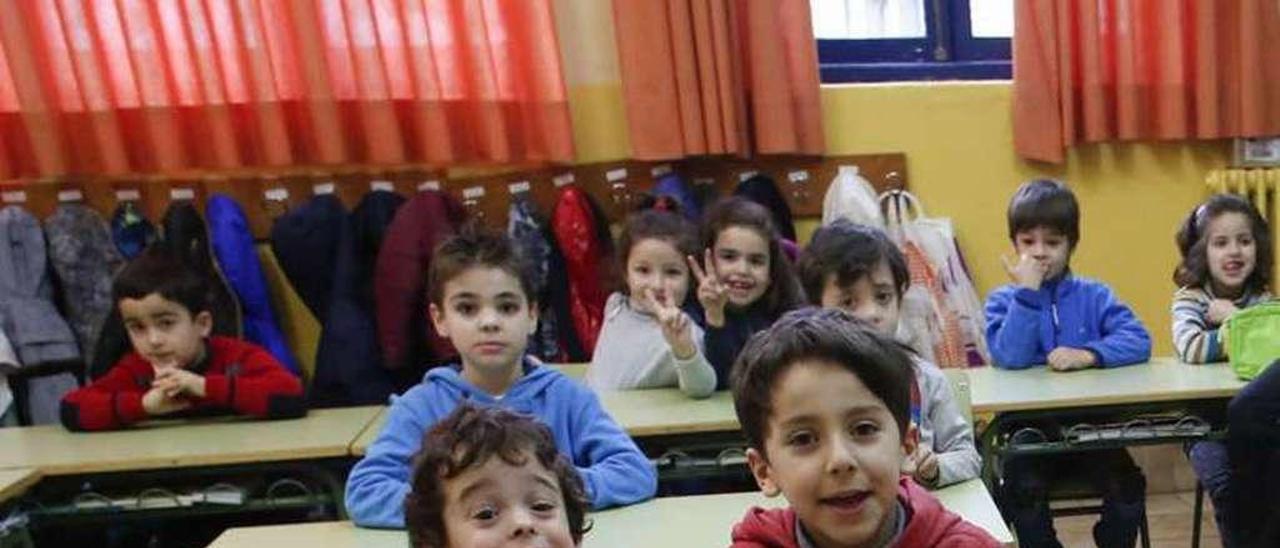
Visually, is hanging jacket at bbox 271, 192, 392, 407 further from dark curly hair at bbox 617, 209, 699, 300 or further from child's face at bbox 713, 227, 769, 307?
child's face at bbox 713, 227, 769, 307

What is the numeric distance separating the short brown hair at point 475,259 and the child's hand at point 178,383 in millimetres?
786

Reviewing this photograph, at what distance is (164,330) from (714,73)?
1.79 m

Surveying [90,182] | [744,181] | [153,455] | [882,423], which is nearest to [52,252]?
[90,182]

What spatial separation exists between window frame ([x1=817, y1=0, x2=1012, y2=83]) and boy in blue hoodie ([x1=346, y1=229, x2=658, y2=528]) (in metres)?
2.00

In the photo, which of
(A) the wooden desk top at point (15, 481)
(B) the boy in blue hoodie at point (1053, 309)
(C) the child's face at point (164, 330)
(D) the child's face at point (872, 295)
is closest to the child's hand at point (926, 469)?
(D) the child's face at point (872, 295)

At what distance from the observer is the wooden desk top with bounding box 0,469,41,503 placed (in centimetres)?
219

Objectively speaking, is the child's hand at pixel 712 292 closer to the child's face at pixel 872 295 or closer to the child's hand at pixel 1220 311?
the child's face at pixel 872 295

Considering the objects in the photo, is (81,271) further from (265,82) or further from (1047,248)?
(1047,248)

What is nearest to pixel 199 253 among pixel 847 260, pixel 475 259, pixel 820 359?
pixel 475 259

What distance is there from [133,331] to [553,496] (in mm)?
1797

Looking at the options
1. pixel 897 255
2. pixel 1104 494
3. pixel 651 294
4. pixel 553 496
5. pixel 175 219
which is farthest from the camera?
pixel 175 219

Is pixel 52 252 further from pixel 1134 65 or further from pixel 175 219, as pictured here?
pixel 1134 65

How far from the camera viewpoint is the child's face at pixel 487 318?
2119 mm

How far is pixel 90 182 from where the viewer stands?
11.9ft
